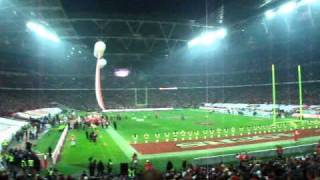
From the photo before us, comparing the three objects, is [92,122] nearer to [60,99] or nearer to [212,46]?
[60,99]

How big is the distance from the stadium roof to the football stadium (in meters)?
0.19

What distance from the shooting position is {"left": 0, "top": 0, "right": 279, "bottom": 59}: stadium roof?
117 feet

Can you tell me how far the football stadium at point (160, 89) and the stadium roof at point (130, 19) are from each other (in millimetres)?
188

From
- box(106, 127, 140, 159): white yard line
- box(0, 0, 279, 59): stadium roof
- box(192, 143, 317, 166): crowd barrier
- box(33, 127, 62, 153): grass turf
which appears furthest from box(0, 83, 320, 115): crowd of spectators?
box(192, 143, 317, 166): crowd barrier

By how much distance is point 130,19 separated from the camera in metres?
39.6

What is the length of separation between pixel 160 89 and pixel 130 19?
5069 cm

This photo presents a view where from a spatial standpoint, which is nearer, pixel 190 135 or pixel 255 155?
pixel 255 155

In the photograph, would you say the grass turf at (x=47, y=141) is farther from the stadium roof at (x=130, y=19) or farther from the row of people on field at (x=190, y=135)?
the stadium roof at (x=130, y=19)

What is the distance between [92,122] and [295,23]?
4133 centimetres

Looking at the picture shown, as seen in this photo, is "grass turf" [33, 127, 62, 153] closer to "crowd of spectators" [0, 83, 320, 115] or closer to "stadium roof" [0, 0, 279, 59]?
"stadium roof" [0, 0, 279, 59]

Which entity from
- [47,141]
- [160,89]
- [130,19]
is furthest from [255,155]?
[160,89]

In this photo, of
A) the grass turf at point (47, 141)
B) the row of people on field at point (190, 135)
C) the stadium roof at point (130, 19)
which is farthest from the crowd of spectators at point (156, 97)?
the row of people on field at point (190, 135)

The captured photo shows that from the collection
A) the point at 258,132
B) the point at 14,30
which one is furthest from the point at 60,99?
the point at 258,132

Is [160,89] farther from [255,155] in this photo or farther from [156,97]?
[255,155]
